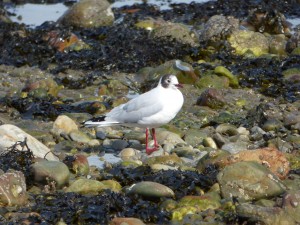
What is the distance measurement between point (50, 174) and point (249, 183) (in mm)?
1808

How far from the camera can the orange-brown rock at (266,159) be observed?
7.48 meters

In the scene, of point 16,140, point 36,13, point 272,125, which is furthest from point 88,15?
point 16,140

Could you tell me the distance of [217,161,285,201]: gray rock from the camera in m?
6.87

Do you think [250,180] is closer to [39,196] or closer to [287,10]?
[39,196]

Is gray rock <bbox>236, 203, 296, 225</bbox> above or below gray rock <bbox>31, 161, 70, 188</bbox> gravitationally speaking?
above

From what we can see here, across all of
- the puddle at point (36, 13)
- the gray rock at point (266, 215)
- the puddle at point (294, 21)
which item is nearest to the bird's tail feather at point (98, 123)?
the gray rock at point (266, 215)

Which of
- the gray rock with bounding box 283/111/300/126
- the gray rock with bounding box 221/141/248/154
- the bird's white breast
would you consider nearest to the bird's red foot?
the bird's white breast

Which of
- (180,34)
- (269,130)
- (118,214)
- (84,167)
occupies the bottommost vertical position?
(180,34)

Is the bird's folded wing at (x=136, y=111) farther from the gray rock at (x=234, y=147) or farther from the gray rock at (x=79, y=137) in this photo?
the gray rock at (x=234, y=147)

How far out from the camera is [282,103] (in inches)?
432

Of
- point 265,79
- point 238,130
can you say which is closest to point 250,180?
point 238,130

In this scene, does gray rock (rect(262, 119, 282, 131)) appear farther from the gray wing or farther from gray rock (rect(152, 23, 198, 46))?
gray rock (rect(152, 23, 198, 46))

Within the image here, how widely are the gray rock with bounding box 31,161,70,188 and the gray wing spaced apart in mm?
1577

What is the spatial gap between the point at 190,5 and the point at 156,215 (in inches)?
458
